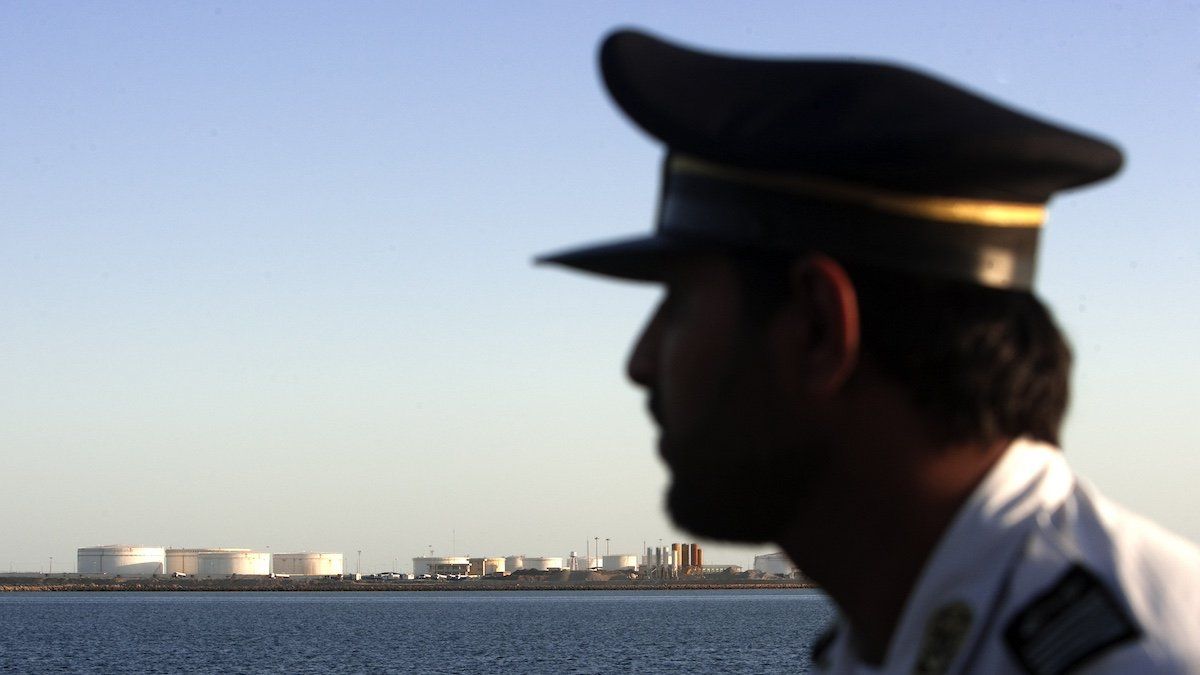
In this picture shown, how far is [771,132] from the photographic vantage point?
173cm

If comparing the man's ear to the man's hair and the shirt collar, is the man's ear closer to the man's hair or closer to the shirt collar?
the man's hair

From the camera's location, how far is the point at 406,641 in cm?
10588

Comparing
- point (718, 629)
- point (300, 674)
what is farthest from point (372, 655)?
point (718, 629)

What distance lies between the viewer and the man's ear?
171 centimetres

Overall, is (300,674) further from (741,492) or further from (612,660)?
(741,492)

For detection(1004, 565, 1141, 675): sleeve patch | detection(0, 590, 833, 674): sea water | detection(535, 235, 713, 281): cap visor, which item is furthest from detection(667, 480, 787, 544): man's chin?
detection(0, 590, 833, 674): sea water

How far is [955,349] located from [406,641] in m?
107

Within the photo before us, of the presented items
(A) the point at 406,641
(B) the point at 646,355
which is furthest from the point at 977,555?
(A) the point at 406,641

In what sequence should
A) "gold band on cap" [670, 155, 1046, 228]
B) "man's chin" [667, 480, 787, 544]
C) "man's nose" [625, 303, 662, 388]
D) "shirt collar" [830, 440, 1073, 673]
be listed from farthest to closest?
"man's nose" [625, 303, 662, 388], "man's chin" [667, 480, 787, 544], "gold band on cap" [670, 155, 1046, 228], "shirt collar" [830, 440, 1073, 673]

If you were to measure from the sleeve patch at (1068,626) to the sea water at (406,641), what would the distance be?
53.3 metres

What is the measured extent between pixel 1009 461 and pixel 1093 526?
14 cm

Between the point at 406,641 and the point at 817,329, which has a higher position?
the point at 817,329

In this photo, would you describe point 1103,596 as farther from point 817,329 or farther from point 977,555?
point 817,329

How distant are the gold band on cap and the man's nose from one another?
0.87 ft
